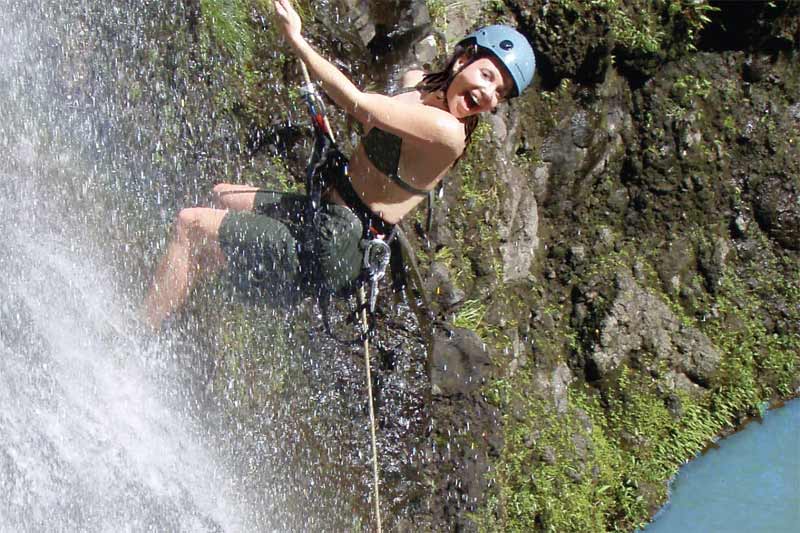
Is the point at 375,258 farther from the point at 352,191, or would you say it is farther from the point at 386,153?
the point at 386,153

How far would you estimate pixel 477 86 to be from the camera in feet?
11.1

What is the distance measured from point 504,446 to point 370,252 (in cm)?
271

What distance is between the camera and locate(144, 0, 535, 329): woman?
326 centimetres

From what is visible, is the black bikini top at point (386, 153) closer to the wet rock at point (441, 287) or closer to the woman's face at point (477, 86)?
the woman's face at point (477, 86)

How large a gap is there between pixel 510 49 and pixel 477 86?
0.19 meters

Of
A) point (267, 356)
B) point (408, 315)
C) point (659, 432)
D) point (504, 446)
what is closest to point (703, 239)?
point (659, 432)

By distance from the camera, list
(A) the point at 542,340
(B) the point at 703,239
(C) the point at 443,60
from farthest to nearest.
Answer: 1. (B) the point at 703,239
2. (A) the point at 542,340
3. (C) the point at 443,60

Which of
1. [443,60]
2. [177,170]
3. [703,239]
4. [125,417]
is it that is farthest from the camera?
[703,239]

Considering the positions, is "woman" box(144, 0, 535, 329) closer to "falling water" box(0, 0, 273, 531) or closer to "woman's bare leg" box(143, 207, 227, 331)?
"woman's bare leg" box(143, 207, 227, 331)

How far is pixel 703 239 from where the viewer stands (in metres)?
7.78

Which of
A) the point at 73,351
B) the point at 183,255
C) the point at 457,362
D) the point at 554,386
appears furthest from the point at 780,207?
the point at 73,351

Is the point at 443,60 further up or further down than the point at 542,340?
further up

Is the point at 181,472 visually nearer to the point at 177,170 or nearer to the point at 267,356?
the point at 267,356

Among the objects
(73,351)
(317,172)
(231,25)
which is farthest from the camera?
(231,25)
